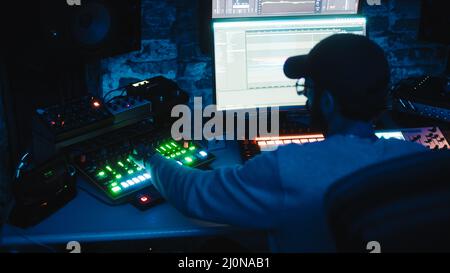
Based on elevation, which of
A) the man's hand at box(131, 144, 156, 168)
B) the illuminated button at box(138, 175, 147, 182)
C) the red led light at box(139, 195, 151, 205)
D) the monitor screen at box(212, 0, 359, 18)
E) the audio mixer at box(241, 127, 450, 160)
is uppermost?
the monitor screen at box(212, 0, 359, 18)

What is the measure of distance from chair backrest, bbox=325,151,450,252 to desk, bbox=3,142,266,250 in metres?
0.65

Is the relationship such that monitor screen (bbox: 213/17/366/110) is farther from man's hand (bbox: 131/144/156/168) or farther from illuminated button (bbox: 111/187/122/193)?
illuminated button (bbox: 111/187/122/193)

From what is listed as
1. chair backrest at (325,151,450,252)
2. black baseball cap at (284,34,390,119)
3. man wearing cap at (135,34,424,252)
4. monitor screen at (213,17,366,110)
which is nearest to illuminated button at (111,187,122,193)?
man wearing cap at (135,34,424,252)

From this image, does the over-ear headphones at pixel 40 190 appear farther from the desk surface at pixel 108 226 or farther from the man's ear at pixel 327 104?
the man's ear at pixel 327 104

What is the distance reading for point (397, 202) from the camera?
792mm

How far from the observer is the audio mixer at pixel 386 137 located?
70.3 inches

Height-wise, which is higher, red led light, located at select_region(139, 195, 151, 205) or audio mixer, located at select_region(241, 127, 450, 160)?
audio mixer, located at select_region(241, 127, 450, 160)

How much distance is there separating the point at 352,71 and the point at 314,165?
0.85ft

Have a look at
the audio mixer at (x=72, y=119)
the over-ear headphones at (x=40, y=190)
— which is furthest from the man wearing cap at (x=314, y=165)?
the audio mixer at (x=72, y=119)

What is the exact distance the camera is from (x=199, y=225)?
142cm

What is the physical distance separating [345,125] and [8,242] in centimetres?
96

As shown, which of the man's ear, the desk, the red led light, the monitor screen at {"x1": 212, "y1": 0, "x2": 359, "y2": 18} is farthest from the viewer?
the monitor screen at {"x1": 212, "y1": 0, "x2": 359, "y2": 18}

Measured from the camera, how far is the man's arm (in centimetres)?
114
